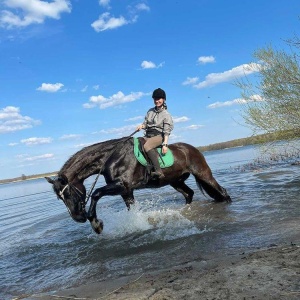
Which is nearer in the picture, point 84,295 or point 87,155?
point 84,295

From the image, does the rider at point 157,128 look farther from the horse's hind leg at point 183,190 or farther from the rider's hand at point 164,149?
the horse's hind leg at point 183,190

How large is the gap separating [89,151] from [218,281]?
15.9 ft

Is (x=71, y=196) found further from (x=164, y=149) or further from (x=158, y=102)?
(x=158, y=102)

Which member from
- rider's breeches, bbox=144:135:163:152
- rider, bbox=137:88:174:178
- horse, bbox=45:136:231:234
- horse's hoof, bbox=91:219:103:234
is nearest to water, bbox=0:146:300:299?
horse's hoof, bbox=91:219:103:234

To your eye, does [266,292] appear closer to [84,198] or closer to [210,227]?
[210,227]

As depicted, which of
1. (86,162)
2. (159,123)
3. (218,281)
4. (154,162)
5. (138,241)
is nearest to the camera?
(218,281)

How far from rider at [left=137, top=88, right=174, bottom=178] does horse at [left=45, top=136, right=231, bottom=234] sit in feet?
1.03

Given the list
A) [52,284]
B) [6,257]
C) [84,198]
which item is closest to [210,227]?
[84,198]

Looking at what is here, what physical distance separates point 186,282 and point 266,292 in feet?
3.00

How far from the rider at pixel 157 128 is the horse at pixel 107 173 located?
31 centimetres

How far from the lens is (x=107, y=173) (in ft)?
24.8

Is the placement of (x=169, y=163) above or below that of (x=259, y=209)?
above

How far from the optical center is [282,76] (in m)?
18.0

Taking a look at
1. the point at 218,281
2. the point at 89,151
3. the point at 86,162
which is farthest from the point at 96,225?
the point at 218,281
